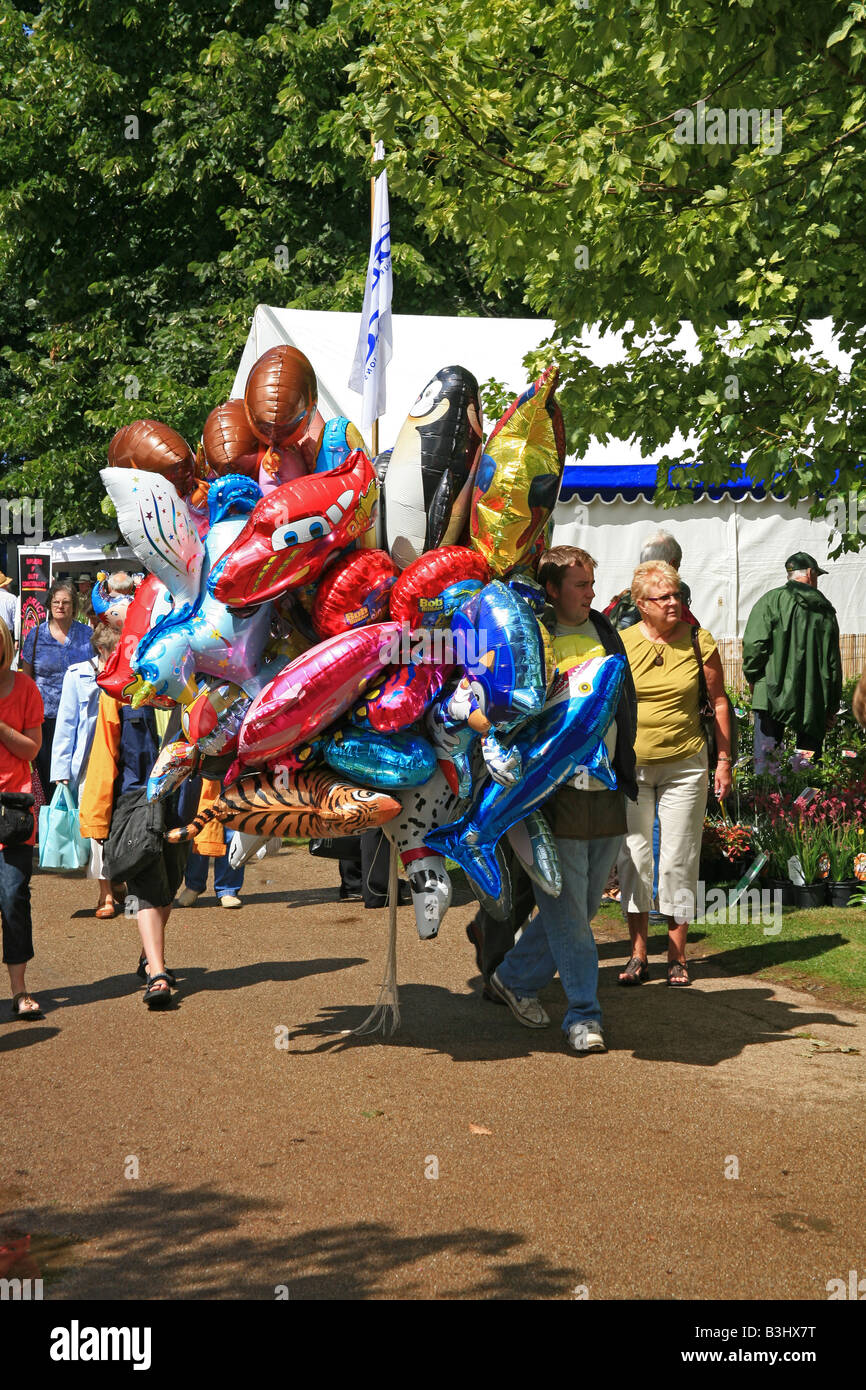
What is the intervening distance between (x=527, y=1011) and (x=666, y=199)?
402cm

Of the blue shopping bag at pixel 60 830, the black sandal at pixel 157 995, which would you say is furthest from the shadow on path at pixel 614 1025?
the blue shopping bag at pixel 60 830

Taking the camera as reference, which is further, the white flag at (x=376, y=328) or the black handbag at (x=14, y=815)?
the white flag at (x=376, y=328)

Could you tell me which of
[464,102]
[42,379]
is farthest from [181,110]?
[464,102]

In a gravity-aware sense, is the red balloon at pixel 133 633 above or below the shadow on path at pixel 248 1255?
above

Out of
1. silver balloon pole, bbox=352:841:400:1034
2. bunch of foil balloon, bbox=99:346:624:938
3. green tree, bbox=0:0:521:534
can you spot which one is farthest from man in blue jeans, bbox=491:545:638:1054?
green tree, bbox=0:0:521:534

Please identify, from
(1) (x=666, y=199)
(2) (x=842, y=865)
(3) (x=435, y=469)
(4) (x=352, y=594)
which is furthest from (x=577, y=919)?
(1) (x=666, y=199)

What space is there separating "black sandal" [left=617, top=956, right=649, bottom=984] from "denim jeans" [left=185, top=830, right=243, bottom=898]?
3.18 m

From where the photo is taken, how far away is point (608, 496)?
40.0 feet

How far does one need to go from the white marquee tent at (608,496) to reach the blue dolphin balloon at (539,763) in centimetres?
650

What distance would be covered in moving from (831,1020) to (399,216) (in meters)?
13.0

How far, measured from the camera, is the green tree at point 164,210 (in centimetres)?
1644

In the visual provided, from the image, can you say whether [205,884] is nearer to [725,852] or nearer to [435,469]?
[725,852]

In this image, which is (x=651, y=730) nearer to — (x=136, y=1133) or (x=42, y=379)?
(x=136, y=1133)

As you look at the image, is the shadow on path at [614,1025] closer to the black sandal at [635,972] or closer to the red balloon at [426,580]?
the black sandal at [635,972]
